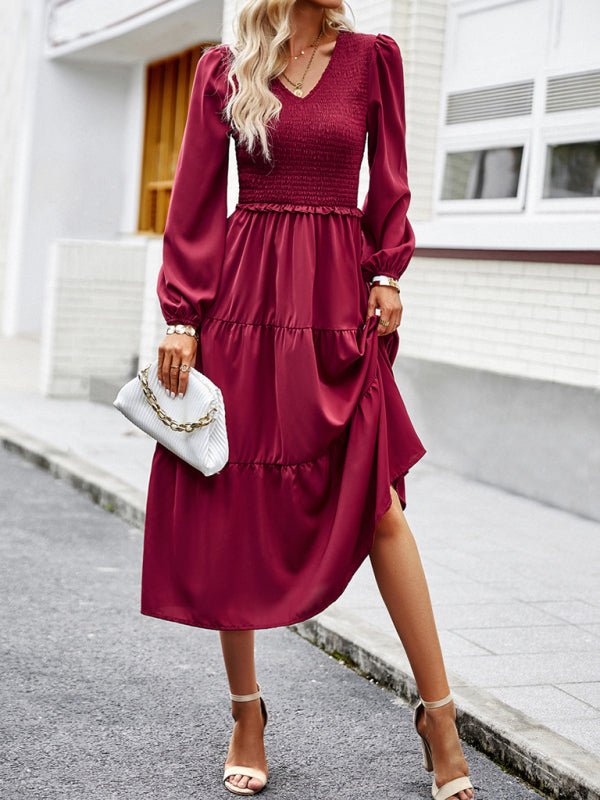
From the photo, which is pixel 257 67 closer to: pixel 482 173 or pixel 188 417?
pixel 188 417

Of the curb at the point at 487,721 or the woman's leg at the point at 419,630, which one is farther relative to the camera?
the curb at the point at 487,721

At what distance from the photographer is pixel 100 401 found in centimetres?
1210

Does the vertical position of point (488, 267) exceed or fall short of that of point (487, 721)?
it exceeds it

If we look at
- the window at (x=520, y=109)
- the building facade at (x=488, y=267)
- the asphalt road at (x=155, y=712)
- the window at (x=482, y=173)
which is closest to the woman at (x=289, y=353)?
the asphalt road at (x=155, y=712)

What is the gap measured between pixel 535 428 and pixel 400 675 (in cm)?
369

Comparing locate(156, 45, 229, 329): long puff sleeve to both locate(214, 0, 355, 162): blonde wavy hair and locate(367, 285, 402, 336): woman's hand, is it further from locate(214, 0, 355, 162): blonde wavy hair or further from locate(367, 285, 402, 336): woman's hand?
locate(367, 285, 402, 336): woman's hand

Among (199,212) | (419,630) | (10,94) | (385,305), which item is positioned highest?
(10,94)

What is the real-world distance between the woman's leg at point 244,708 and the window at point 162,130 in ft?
43.2

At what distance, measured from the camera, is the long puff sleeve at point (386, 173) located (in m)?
3.29

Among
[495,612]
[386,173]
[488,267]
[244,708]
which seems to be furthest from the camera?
[488,267]

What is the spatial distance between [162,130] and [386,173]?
14014 mm

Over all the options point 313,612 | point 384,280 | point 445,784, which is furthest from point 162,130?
point 445,784

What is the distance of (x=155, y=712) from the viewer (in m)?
3.94

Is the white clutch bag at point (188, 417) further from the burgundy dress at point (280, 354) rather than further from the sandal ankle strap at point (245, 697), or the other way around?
the sandal ankle strap at point (245, 697)
